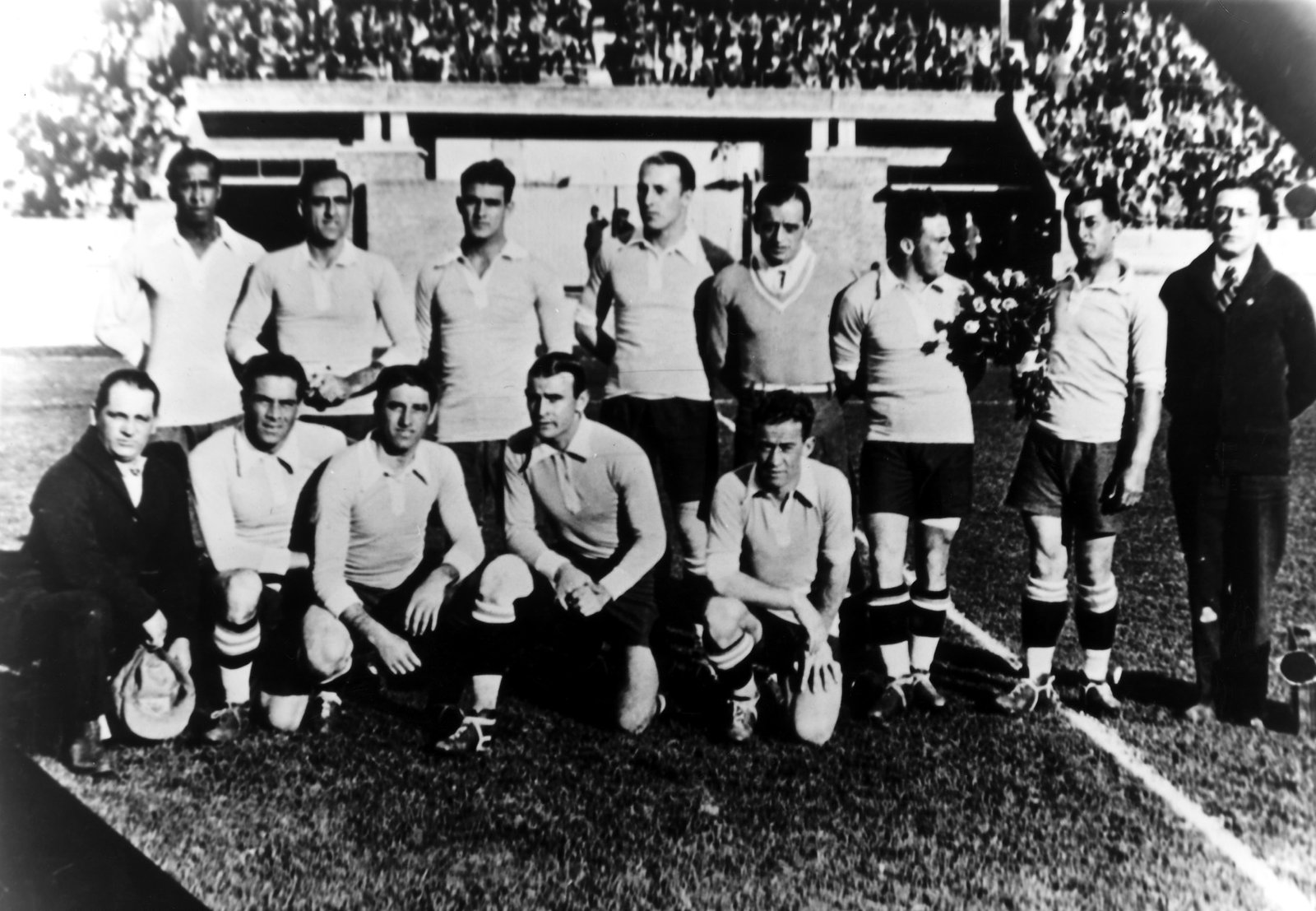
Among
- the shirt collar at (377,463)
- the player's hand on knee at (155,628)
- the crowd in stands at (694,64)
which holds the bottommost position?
the player's hand on knee at (155,628)

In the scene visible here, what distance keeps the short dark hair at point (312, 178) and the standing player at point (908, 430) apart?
176 centimetres

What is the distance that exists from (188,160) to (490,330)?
116 centimetres

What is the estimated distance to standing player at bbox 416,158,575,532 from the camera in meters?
3.68

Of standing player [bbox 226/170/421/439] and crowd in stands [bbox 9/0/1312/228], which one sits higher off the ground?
crowd in stands [bbox 9/0/1312/228]

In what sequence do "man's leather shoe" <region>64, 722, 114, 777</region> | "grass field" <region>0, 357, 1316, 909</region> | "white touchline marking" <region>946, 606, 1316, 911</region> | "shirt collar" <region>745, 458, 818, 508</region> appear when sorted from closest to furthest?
"grass field" <region>0, 357, 1316, 909</region> < "white touchline marking" <region>946, 606, 1316, 911</region> < "man's leather shoe" <region>64, 722, 114, 777</region> < "shirt collar" <region>745, 458, 818, 508</region>

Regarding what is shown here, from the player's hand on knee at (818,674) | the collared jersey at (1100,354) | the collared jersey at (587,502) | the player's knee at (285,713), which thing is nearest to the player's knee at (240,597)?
the player's knee at (285,713)

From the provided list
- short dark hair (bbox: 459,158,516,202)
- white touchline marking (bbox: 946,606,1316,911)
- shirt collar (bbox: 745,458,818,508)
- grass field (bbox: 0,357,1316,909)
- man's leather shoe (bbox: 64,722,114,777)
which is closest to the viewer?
grass field (bbox: 0,357,1316,909)

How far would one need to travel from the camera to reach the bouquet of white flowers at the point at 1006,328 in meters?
3.68

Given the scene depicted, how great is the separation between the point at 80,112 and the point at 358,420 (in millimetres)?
1410

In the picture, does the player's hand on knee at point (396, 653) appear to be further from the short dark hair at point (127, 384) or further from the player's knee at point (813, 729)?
the player's knee at point (813, 729)

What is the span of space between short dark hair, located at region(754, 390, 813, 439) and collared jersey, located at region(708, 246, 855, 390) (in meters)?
0.05

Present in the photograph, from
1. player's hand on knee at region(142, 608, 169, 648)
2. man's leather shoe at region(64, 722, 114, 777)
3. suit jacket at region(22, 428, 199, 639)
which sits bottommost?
man's leather shoe at region(64, 722, 114, 777)

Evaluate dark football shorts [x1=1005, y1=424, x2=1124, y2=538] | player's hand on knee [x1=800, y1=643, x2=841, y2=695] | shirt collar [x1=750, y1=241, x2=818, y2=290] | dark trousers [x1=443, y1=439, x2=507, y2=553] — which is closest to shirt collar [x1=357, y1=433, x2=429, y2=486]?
dark trousers [x1=443, y1=439, x2=507, y2=553]

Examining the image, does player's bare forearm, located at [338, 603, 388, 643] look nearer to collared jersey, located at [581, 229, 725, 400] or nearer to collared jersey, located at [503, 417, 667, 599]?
collared jersey, located at [503, 417, 667, 599]
